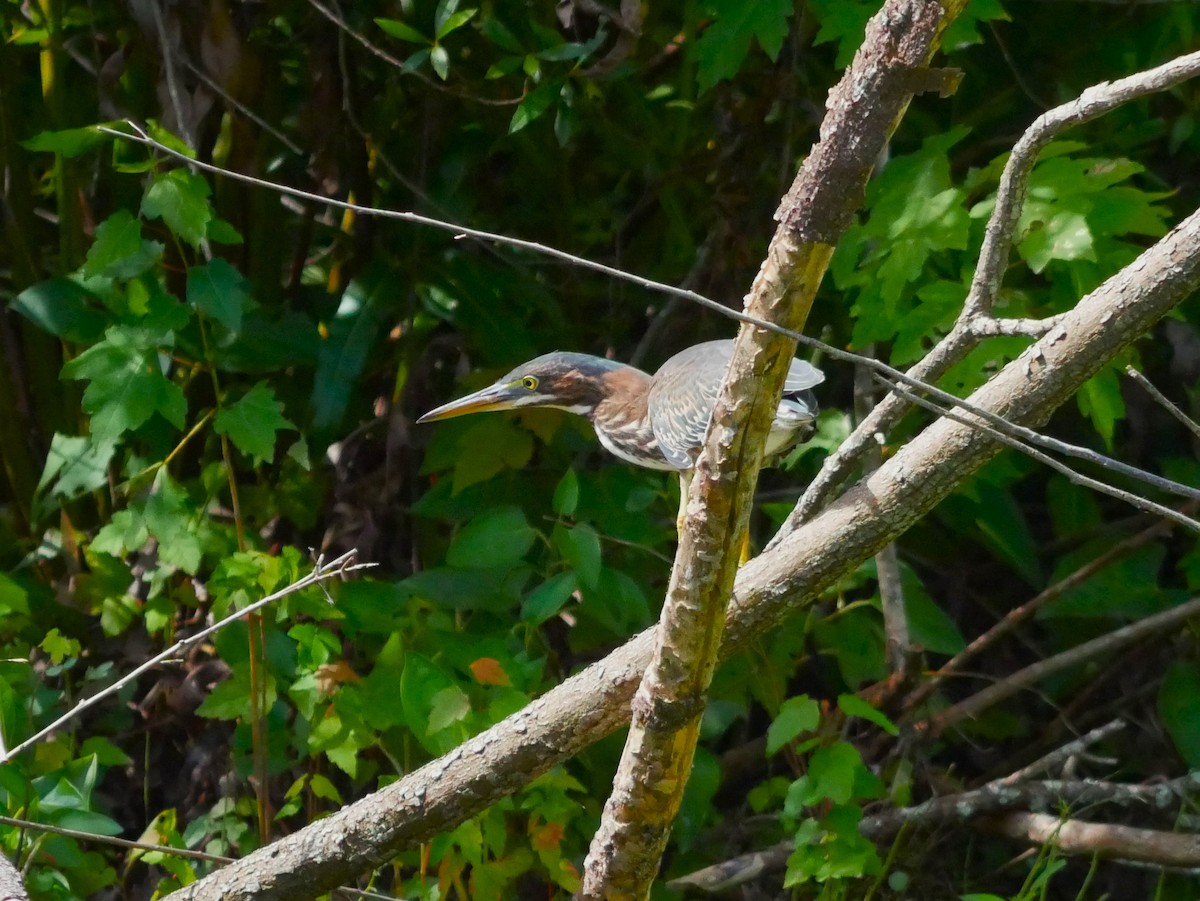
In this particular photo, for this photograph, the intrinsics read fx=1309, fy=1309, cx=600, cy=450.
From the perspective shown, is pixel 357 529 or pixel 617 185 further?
→ pixel 617 185

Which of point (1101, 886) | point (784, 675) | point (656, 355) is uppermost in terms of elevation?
point (656, 355)

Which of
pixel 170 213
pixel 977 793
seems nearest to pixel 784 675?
pixel 977 793

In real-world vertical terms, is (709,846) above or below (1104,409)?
below

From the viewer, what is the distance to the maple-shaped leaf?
76.9 inches

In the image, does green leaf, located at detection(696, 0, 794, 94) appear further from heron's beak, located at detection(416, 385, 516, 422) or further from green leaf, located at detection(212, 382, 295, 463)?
green leaf, located at detection(212, 382, 295, 463)

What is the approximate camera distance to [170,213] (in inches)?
75.7

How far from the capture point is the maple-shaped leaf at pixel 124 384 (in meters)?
1.95

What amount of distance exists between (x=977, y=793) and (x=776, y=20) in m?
1.43

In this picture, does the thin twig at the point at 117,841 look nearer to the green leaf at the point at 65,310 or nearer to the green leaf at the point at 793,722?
the green leaf at the point at 793,722

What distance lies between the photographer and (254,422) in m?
2.03

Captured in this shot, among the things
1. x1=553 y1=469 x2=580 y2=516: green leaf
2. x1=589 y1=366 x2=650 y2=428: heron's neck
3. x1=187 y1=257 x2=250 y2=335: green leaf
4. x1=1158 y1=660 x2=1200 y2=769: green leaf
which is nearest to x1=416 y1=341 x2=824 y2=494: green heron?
x1=589 y1=366 x2=650 y2=428: heron's neck

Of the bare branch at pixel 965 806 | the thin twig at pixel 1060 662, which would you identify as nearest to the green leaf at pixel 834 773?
the bare branch at pixel 965 806

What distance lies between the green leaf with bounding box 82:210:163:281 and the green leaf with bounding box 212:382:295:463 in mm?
258

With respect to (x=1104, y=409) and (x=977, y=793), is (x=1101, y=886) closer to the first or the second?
(x=977, y=793)
